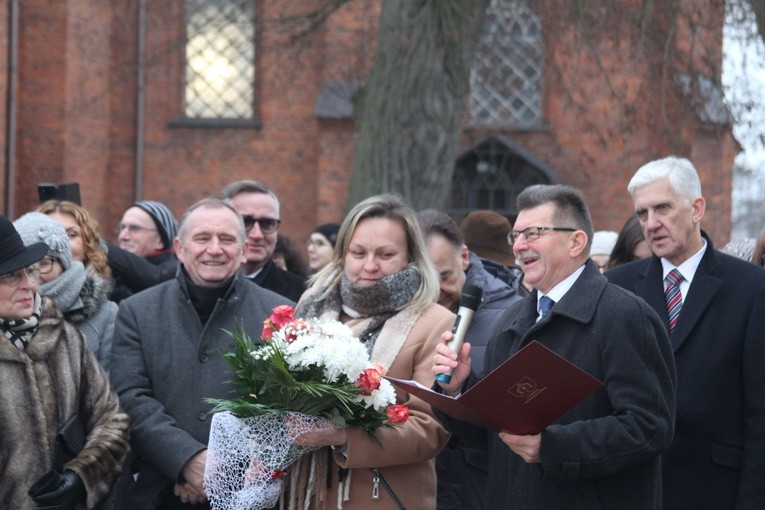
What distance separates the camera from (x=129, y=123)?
822 inches

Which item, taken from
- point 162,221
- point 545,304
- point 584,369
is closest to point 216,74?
point 162,221

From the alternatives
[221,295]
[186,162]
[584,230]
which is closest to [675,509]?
[584,230]

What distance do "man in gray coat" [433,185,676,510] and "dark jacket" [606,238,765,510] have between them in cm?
65

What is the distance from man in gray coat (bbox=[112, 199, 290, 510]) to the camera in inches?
209

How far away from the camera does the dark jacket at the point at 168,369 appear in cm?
537

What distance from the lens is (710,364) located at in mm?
5125

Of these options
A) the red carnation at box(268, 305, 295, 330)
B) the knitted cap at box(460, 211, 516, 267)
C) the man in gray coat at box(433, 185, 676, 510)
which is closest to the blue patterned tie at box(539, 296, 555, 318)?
the man in gray coat at box(433, 185, 676, 510)

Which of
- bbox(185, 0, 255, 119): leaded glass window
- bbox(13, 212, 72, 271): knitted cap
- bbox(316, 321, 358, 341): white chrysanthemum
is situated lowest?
bbox(316, 321, 358, 341): white chrysanthemum

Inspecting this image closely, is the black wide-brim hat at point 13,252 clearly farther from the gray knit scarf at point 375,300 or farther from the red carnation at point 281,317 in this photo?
the gray knit scarf at point 375,300

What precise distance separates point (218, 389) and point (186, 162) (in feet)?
51.5

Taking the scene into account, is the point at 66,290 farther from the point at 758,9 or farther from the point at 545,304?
the point at 758,9

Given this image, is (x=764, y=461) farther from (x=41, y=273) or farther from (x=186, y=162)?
(x=186, y=162)

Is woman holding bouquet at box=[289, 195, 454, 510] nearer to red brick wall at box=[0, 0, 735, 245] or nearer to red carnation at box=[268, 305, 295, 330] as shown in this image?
red carnation at box=[268, 305, 295, 330]

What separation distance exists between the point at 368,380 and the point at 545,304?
749 millimetres
